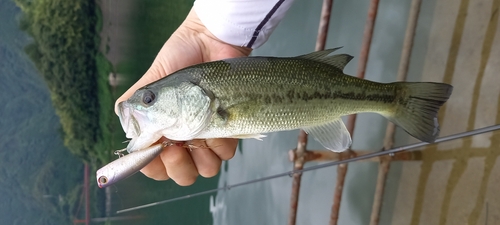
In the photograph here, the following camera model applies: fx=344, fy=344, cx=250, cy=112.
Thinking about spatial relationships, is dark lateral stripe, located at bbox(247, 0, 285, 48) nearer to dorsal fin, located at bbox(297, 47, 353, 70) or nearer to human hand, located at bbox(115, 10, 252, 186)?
human hand, located at bbox(115, 10, 252, 186)

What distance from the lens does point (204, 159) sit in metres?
1.06

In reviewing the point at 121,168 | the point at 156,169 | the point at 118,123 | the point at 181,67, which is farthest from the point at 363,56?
the point at 118,123

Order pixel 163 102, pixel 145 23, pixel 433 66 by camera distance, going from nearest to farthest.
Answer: pixel 163 102
pixel 433 66
pixel 145 23

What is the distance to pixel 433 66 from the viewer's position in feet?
7.02

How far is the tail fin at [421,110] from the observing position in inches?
39.4

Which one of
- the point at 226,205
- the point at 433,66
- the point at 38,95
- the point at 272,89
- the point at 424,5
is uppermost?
the point at 424,5

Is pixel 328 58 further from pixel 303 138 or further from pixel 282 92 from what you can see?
pixel 303 138

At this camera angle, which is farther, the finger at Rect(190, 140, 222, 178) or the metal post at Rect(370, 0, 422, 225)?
the metal post at Rect(370, 0, 422, 225)

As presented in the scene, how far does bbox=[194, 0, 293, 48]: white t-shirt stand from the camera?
3.83 feet

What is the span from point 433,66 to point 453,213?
88 centimetres

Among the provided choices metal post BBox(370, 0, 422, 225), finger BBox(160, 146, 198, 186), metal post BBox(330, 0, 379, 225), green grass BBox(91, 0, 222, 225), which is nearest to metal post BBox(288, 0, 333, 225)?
metal post BBox(330, 0, 379, 225)

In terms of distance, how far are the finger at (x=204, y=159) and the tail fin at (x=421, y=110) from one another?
579 mm

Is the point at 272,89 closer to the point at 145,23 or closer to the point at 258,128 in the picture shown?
the point at 258,128

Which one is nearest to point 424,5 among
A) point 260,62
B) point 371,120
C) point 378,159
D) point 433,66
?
point 433,66
